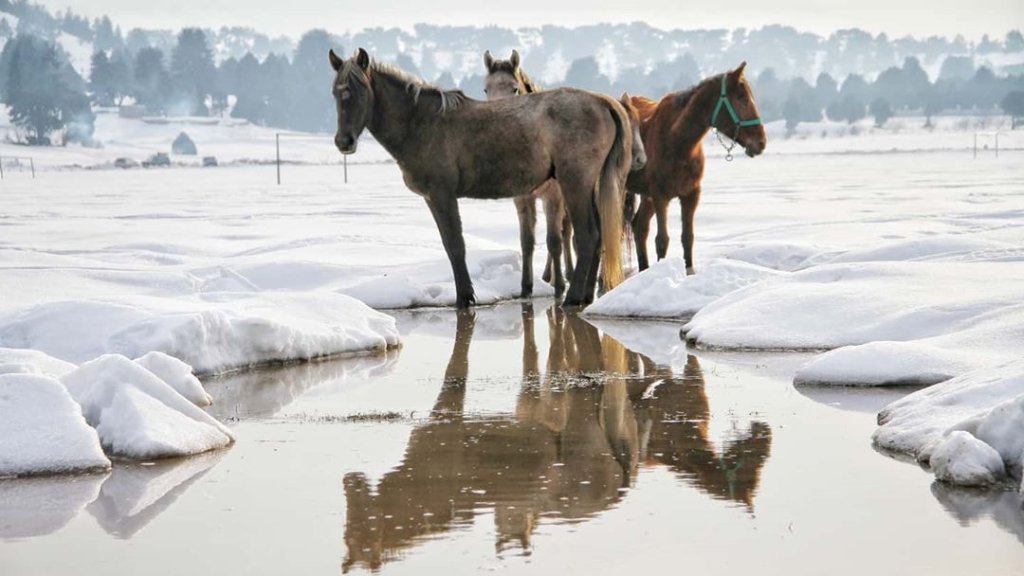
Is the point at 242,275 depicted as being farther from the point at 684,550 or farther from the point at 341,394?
the point at 684,550

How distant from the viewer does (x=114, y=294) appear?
12703mm

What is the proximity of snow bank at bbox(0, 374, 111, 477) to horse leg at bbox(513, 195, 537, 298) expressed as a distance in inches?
309

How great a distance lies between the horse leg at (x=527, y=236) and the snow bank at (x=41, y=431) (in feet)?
25.7

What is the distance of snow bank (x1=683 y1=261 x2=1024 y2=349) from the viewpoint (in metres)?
9.80

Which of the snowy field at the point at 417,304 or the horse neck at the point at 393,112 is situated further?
the horse neck at the point at 393,112

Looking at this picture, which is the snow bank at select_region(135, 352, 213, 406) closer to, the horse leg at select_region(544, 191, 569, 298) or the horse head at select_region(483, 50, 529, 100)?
the horse leg at select_region(544, 191, 569, 298)

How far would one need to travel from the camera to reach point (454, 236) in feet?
43.9

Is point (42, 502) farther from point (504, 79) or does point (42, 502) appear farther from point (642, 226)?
point (642, 226)

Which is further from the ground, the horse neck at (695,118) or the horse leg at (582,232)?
the horse neck at (695,118)

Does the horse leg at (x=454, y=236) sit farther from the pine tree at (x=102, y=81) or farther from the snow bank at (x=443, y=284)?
the pine tree at (x=102, y=81)

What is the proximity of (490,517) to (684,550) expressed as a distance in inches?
32.2

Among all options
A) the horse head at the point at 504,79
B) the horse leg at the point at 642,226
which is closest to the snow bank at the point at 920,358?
the horse leg at the point at 642,226

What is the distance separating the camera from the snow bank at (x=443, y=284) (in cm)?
1394

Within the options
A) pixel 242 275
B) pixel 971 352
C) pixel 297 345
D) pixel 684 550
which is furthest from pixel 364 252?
pixel 684 550
